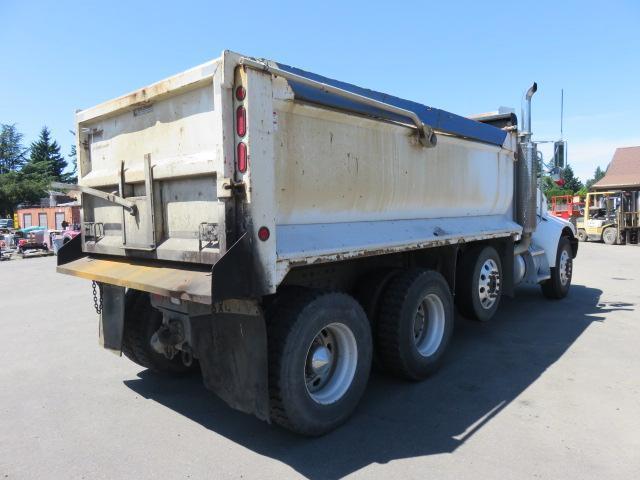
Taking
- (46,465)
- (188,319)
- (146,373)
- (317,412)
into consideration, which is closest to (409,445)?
(317,412)

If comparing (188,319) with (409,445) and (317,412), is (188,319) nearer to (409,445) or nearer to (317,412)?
(317,412)

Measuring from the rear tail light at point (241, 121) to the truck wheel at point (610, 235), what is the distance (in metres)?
22.8

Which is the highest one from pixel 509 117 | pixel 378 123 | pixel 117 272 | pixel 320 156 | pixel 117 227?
pixel 509 117

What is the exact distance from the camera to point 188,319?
3.76 metres

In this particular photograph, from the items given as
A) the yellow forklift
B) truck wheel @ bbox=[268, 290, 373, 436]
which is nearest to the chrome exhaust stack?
truck wheel @ bbox=[268, 290, 373, 436]

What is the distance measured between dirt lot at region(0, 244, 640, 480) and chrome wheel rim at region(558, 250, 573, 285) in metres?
2.11

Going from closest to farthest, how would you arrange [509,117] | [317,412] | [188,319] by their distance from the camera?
[317,412] → [188,319] → [509,117]

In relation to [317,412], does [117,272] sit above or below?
above

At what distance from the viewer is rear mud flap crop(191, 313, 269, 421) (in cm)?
329

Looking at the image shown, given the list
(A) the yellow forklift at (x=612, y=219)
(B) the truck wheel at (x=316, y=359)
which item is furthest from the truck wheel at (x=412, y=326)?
(A) the yellow forklift at (x=612, y=219)

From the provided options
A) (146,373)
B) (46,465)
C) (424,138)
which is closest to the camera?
(46,465)

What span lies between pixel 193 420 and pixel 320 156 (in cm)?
243

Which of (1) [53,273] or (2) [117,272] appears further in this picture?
(1) [53,273]

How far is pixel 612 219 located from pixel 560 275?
54.3 ft
